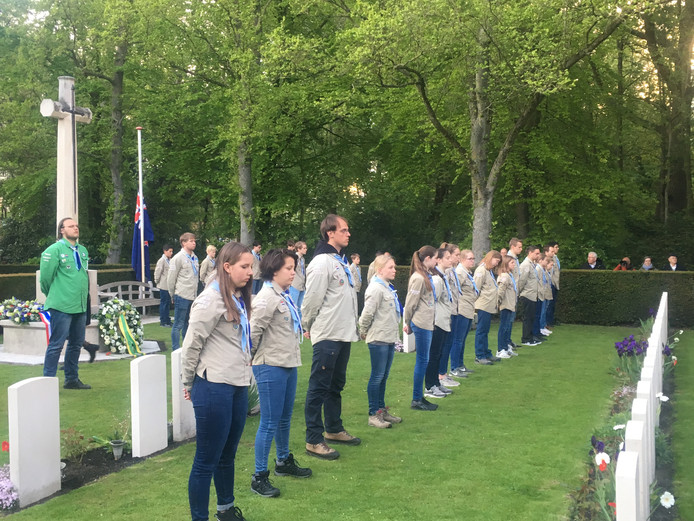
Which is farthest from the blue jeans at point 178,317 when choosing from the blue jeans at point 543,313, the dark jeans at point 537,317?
the blue jeans at point 543,313

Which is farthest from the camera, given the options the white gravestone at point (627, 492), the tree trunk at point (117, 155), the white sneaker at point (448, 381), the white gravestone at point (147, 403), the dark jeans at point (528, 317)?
the tree trunk at point (117, 155)

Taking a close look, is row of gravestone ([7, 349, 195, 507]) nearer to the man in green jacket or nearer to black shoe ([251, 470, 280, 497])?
black shoe ([251, 470, 280, 497])


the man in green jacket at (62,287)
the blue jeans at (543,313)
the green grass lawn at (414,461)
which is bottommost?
the green grass lawn at (414,461)

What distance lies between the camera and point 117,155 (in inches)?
1075

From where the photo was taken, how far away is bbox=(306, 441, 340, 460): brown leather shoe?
6219mm

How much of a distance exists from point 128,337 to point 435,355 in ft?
19.8

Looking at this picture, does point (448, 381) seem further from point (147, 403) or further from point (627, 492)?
point (627, 492)

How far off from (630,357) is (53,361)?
27.7 feet

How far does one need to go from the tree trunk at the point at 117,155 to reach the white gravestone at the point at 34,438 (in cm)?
2297

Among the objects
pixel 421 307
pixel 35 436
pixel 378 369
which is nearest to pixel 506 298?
pixel 421 307

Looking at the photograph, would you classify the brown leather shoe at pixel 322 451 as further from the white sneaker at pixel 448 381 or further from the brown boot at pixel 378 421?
the white sneaker at pixel 448 381

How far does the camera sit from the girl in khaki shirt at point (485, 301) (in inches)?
456

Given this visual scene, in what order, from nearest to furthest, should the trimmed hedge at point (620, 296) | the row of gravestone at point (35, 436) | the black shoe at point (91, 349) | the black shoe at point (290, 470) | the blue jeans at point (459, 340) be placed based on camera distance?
the row of gravestone at point (35, 436), the black shoe at point (290, 470), the blue jeans at point (459, 340), the black shoe at point (91, 349), the trimmed hedge at point (620, 296)

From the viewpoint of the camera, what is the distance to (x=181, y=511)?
500cm
